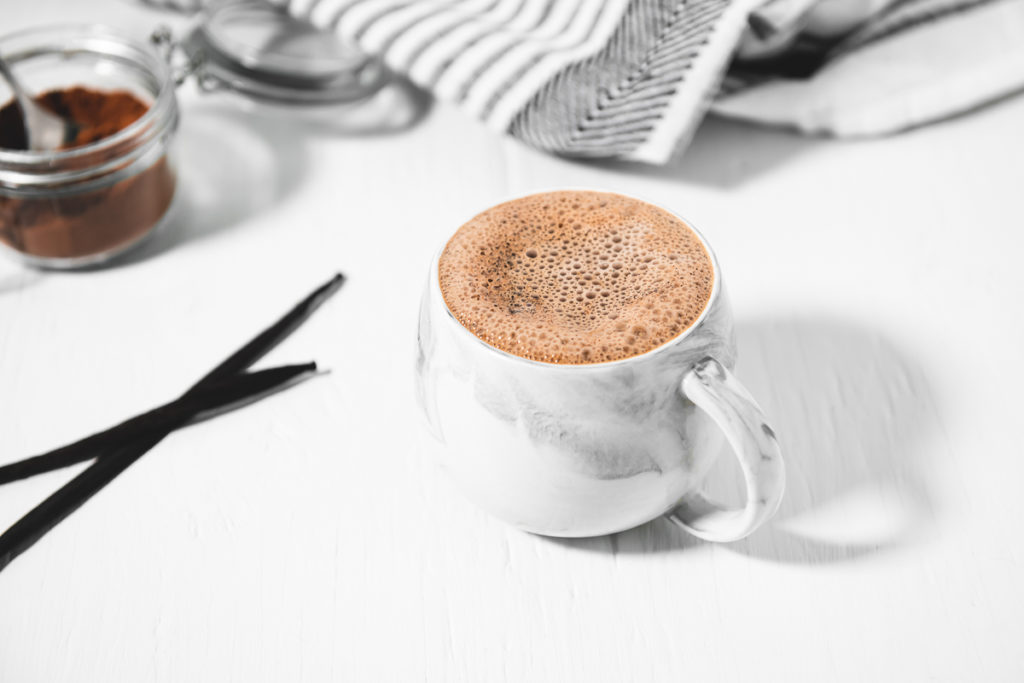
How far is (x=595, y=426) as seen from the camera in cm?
39

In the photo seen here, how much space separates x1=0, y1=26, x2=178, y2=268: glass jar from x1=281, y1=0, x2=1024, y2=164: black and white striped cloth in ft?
0.51

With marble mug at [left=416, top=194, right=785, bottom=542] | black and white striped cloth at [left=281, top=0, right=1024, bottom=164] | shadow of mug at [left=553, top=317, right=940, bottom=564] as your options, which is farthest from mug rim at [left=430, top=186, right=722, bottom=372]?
black and white striped cloth at [left=281, top=0, right=1024, bottom=164]

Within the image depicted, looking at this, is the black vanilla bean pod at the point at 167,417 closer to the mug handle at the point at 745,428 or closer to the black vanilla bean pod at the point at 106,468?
the black vanilla bean pod at the point at 106,468

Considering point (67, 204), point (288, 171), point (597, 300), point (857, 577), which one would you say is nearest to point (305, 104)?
point (288, 171)

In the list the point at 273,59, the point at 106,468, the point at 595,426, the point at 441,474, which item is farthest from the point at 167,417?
the point at 273,59

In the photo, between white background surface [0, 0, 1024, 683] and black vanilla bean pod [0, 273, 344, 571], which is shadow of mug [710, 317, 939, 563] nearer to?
white background surface [0, 0, 1024, 683]

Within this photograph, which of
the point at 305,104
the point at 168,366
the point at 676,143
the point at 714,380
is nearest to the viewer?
the point at 714,380

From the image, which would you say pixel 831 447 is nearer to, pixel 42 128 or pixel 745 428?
pixel 745 428

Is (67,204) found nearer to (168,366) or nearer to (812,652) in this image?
(168,366)

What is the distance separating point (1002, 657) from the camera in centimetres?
42

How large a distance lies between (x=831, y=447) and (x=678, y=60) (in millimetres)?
332

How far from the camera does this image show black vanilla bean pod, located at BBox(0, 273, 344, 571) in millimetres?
473

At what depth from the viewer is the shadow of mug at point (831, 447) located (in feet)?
1.56

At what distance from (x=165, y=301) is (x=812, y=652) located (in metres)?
0.48
